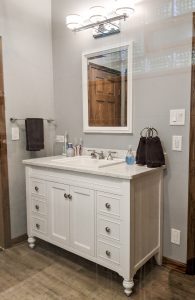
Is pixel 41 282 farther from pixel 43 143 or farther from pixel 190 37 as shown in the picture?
pixel 190 37

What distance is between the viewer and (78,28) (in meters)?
2.42

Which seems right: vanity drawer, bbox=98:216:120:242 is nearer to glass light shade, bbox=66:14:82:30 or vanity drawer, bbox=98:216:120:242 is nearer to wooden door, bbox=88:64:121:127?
wooden door, bbox=88:64:121:127

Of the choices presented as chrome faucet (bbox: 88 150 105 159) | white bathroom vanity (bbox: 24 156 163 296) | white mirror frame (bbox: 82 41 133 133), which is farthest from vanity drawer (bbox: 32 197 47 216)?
white mirror frame (bbox: 82 41 133 133)

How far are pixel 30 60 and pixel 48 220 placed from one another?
155 centimetres

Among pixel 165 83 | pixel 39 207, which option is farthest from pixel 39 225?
pixel 165 83

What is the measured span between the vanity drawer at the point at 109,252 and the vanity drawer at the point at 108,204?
0.24 m

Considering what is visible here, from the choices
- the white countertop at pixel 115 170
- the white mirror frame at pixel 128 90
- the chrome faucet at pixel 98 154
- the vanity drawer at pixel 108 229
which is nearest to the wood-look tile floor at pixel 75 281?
the vanity drawer at pixel 108 229

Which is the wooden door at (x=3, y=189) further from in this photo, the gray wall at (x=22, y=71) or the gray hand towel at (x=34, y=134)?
the gray hand towel at (x=34, y=134)

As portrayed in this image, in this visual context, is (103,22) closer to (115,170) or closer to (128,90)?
(128,90)

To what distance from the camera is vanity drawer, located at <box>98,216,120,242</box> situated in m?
1.72

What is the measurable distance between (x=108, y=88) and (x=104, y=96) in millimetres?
82

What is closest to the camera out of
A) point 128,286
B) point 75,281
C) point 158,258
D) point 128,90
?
point 128,286

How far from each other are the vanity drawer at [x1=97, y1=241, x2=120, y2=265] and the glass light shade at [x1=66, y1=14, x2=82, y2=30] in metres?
1.94

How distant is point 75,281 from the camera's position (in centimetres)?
187
